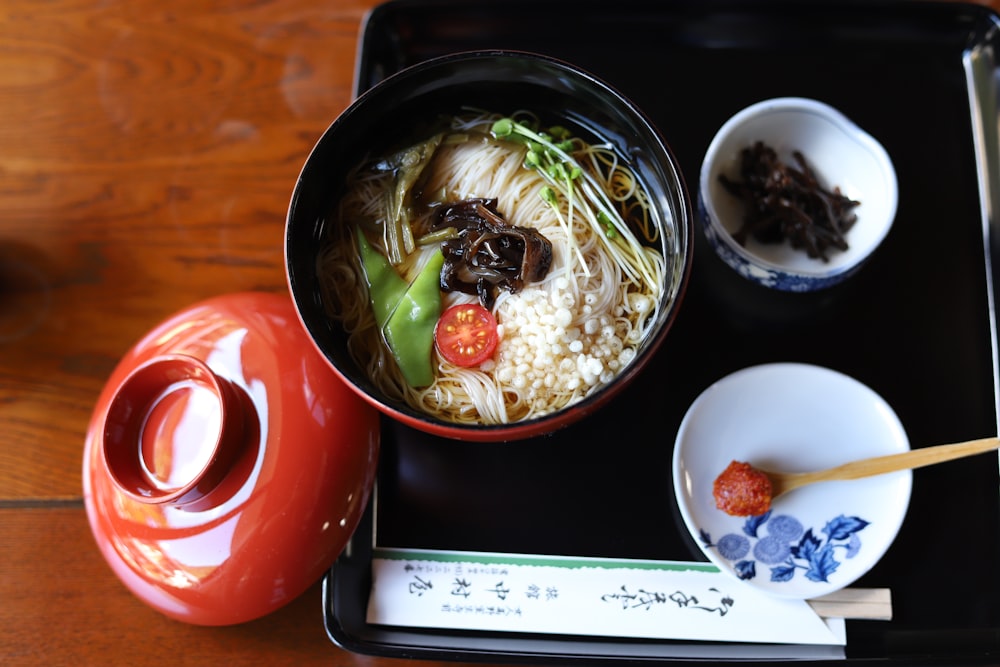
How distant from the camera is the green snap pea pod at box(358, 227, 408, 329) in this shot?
1.61 metres

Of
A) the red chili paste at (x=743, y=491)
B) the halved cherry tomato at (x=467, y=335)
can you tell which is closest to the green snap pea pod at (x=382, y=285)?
the halved cherry tomato at (x=467, y=335)

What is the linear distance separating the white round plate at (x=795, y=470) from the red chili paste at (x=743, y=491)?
0.14 feet

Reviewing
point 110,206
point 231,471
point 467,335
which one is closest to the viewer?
point 231,471

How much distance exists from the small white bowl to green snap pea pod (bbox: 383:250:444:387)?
2.19 ft

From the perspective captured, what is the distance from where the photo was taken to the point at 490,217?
162cm

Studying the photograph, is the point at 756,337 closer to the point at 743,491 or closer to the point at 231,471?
the point at 743,491

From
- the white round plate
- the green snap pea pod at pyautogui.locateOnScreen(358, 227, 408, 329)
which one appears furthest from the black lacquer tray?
the green snap pea pod at pyautogui.locateOnScreen(358, 227, 408, 329)

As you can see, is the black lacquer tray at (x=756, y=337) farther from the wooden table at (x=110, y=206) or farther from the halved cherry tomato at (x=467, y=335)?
the wooden table at (x=110, y=206)

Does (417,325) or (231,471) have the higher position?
(417,325)

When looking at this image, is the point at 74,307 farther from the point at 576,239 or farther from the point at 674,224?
the point at 674,224

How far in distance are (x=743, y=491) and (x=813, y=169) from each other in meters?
0.84

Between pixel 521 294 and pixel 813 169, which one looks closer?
pixel 521 294

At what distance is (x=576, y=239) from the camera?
1.65m

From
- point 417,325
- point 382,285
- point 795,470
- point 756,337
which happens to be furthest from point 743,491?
point 382,285
